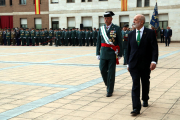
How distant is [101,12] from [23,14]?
37.6ft

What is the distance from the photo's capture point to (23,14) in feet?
135

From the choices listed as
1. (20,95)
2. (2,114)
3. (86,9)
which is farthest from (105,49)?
(86,9)

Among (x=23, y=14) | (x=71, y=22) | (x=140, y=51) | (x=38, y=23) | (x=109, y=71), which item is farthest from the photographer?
(x=23, y=14)

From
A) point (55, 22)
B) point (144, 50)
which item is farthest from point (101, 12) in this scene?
point (144, 50)

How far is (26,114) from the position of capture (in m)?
5.48

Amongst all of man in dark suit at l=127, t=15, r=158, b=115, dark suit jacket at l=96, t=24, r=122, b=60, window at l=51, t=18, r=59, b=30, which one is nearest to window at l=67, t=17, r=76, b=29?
window at l=51, t=18, r=59, b=30

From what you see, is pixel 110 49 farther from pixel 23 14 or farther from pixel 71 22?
pixel 23 14

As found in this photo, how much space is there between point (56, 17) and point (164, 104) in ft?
115

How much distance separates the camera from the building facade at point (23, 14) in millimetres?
40094

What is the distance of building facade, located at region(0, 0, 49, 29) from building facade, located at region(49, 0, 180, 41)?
1.01m

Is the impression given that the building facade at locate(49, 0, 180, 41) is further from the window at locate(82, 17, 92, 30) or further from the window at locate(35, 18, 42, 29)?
the window at locate(35, 18, 42, 29)

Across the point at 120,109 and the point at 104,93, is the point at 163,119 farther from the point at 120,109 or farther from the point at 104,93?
the point at 104,93

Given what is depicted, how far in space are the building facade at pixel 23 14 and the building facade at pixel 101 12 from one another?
1.01 metres

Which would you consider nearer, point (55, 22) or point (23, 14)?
point (55, 22)
